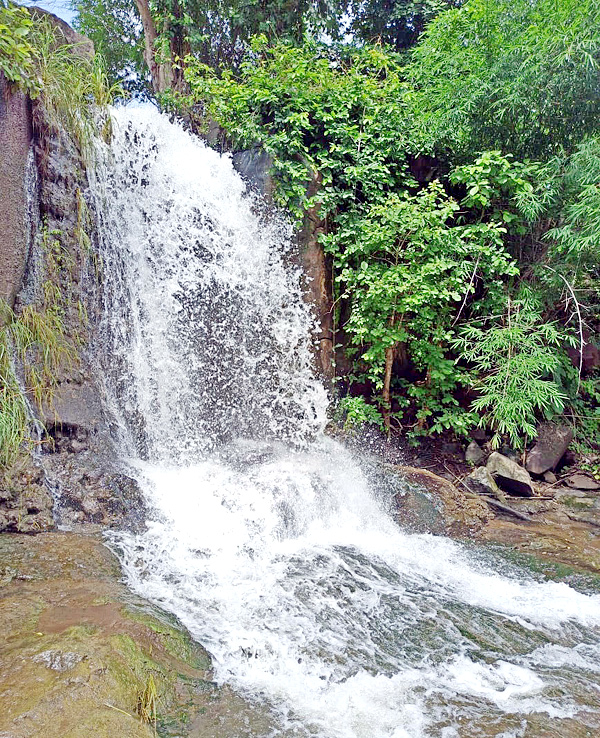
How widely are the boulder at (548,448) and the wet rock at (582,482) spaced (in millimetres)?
243

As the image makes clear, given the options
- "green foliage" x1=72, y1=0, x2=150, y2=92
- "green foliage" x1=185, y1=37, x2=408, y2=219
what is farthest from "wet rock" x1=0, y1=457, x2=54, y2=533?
"green foliage" x1=72, y1=0, x2=150, y2=92

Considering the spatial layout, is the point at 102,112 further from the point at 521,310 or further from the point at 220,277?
the point at 521,310

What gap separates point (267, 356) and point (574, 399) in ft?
13.2

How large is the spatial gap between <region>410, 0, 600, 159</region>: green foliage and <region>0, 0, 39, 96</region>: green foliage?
4.56 m

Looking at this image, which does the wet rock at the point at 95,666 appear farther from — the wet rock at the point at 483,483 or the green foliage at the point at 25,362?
the wet rock at the point at 483,483

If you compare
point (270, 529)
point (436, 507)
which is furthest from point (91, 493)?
point (436, 507)

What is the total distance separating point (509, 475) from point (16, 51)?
634cm

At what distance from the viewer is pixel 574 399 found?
21.4 feet

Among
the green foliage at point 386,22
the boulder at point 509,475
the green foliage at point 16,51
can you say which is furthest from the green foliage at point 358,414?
the green foliage at point 386,22

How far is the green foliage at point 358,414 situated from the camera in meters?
6.36

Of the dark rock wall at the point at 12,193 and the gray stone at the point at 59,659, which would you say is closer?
the gray stone at the point at 59,659

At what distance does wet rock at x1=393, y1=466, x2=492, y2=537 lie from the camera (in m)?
4.95

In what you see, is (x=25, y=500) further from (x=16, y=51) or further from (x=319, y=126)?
(x=319, y=126)

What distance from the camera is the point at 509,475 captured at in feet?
19.1
